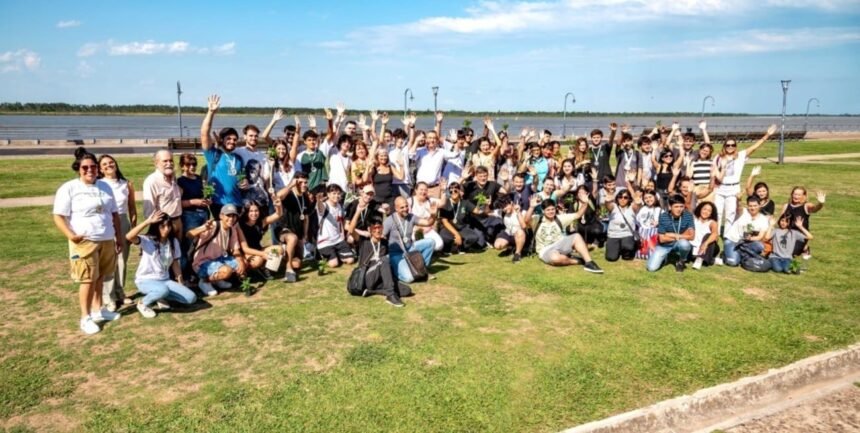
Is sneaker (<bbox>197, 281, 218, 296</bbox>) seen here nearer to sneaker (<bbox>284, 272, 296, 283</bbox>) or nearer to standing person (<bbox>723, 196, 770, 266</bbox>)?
sneaker (<bbox>284, 272, 296, 283</bbox>)

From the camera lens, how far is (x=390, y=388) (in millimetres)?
5113

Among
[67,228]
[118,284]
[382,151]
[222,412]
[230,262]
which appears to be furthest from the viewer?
[382,151]

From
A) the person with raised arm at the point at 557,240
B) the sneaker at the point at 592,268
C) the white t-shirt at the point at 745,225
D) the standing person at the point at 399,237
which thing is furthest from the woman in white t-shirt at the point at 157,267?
the white t-shirt at the point at 745,225

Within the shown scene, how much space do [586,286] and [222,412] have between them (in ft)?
17.5

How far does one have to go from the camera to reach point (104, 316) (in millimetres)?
6684

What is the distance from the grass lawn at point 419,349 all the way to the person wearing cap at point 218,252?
0.28 meters

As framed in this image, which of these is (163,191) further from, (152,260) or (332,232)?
(332,232)

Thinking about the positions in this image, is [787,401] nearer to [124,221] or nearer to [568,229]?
[568,229]

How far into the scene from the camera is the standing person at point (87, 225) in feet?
19.8

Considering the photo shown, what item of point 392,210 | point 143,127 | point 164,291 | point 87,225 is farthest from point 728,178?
point 143,127

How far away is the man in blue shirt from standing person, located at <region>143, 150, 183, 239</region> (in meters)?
7.00

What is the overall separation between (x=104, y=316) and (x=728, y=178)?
32.5ft

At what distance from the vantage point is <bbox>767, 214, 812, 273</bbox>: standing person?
8.87 metres

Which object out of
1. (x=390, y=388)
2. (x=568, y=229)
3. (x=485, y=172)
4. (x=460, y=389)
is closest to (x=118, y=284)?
(x=390, y=388)
